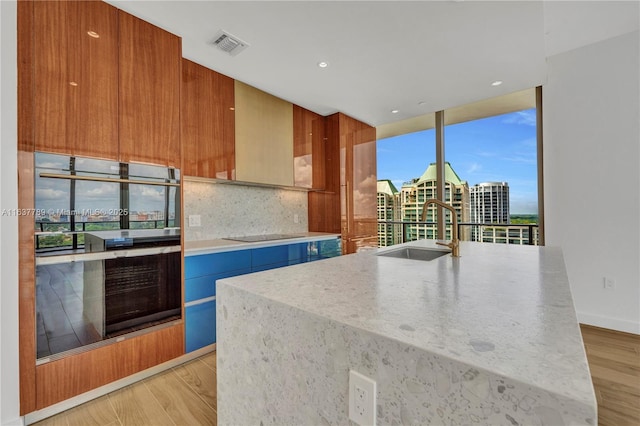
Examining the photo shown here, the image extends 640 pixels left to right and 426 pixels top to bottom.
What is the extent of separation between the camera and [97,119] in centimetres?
175

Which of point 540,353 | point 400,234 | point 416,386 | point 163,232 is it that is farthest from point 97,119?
point 400,234

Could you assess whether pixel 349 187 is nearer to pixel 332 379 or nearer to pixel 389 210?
pixel 389 210

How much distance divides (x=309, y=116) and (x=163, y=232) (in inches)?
93.4

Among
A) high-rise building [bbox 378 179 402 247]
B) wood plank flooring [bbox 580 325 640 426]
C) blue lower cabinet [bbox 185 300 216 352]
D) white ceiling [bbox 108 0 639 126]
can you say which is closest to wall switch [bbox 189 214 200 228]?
blue lower cabinet [bbox 185 300 216 352]

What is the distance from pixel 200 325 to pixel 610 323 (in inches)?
147

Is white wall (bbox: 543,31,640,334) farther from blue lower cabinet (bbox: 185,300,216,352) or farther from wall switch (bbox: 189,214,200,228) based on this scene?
wall switch (bbox: 189,214,200,228)

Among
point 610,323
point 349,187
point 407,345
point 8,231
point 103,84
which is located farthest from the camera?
point 349,187

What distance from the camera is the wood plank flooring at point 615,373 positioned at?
5.27 ft

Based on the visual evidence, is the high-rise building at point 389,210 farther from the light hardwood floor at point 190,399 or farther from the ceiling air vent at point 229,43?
the ceiling air vent at point 229,43

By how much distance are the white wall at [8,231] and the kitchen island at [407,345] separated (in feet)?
4.21

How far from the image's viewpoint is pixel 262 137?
3.05 metres

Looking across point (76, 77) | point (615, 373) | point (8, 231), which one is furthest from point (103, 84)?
point (615, 373)

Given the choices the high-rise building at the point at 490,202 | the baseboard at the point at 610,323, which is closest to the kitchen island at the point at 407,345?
the baseboard at the point at 610,323

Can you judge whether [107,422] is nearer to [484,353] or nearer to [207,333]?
[207,333]
